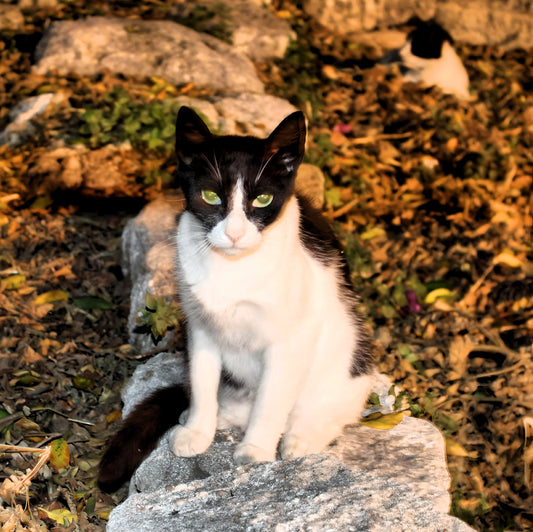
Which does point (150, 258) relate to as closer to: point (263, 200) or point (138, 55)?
point (263, 200)

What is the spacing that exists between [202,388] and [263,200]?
89 cm

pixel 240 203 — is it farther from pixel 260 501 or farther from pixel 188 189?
pixel 260 501

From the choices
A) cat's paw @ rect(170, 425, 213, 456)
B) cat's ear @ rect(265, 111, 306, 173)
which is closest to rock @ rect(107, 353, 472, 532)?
cat's paw @ rect(170, 425, 213, 456)

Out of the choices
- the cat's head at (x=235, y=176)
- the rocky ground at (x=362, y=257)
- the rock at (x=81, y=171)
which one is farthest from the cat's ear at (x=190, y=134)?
the rock at (x=81, y=171)

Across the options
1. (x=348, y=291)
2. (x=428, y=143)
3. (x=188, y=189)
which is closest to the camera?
(x=188, y=189)

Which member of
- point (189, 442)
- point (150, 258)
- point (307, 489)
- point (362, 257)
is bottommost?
point (362, 257)

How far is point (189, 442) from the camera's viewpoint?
9.46 ft

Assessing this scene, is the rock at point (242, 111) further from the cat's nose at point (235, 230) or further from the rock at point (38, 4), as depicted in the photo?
the rock at point (38, 4)

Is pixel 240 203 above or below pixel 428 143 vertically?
above

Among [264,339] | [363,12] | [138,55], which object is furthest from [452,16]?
[264,339]

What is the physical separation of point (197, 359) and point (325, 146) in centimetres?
277

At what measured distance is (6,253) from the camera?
14.1 feet

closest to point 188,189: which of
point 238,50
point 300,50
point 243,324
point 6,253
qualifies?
point 243,324

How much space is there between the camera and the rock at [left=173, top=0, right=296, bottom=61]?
6.24 m
